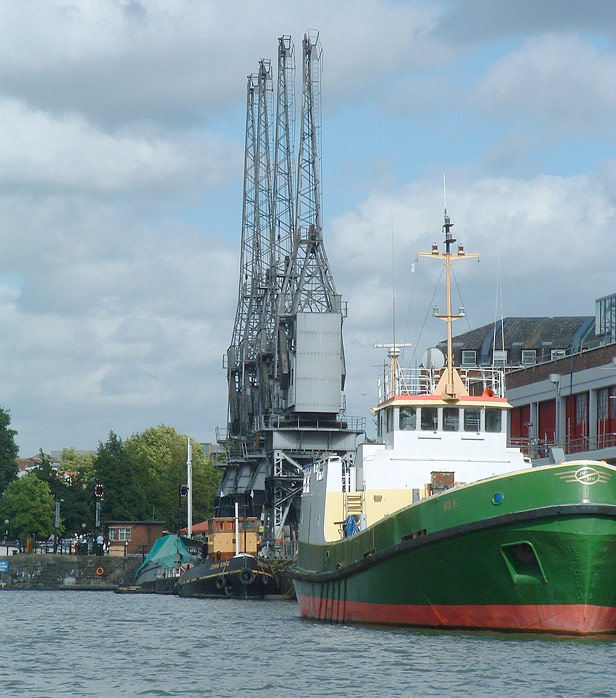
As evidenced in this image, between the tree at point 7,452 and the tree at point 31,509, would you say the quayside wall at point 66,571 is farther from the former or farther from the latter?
the tree at point 7,452

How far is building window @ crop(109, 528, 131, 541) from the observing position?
10919cm

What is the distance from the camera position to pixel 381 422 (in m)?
36.8

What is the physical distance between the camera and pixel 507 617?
28078mm

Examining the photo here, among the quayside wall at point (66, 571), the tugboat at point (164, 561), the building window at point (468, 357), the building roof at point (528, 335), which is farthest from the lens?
the building window at point (468, 357)

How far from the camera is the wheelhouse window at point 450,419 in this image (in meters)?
35.0

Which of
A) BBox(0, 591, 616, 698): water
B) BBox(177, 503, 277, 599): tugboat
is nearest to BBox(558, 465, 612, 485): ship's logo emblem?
BBox(0, 591, 616, 698): water

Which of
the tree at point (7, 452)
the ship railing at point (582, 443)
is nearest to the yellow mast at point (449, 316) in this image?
the ship railing at point (582, 443)

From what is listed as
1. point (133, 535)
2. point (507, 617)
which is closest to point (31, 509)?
point (133, 535)

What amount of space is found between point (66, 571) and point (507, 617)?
7411cm

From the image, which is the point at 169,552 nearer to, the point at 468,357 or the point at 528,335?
the point at 468,357

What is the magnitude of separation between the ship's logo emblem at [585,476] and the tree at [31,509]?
93.5 metres

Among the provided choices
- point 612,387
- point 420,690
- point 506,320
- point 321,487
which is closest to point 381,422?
point 321,487

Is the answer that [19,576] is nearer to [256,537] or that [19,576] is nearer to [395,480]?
[256,537]

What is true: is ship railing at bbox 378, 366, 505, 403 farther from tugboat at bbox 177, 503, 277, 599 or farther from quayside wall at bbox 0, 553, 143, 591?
quayside wall at bbox 0, 553, 143, 591
